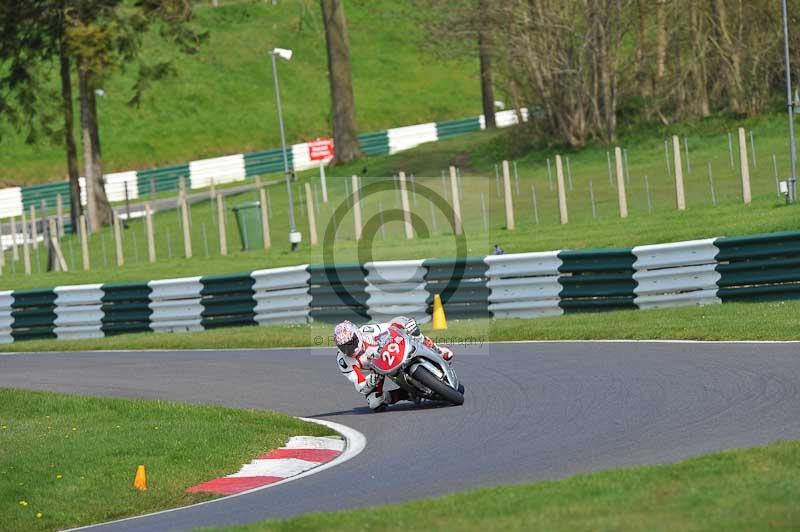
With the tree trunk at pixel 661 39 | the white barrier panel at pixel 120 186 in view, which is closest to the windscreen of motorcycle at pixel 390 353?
the tree trunk at pixel 661 39

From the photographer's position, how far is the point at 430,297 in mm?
21797

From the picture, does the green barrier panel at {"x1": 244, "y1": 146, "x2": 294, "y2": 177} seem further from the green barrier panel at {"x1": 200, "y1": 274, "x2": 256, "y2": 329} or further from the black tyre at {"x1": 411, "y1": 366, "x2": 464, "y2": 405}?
the black tyre at {"x1": 411, "y1": 366, "x2": 464, "y2": 405}

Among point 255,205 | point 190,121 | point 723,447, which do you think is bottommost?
point 723,447

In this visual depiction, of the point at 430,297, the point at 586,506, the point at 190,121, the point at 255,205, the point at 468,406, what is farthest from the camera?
the point at 190,121

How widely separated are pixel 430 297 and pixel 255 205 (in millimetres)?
15776

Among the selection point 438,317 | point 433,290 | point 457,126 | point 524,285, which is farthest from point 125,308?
point 457,126

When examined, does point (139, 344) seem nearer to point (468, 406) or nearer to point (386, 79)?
point (468, 406)

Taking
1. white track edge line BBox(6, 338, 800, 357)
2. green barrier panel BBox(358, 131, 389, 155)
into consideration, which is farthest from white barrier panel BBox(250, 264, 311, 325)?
green barrier panel BBox(358, 131, 389, 155)

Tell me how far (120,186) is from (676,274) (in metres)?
46.0

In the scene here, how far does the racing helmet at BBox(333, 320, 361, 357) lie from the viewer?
13234mm

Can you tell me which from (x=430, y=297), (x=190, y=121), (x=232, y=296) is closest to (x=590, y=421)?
(x=430, y=297)

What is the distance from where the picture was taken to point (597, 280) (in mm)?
20406

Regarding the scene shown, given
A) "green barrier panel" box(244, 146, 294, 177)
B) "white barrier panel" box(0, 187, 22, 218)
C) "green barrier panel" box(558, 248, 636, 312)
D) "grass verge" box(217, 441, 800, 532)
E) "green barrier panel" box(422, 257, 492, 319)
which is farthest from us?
"green barrier panel" box(244, 146, 294, 177)

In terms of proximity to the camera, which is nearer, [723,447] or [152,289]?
[723,447]
